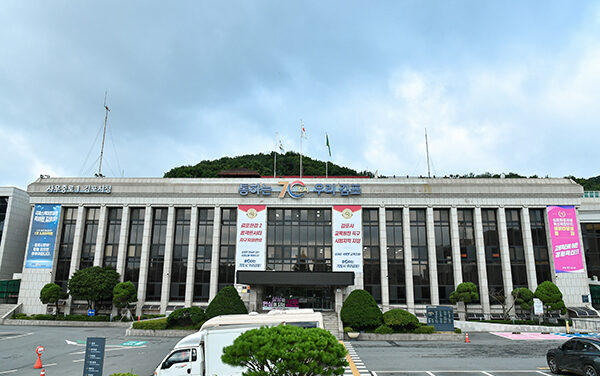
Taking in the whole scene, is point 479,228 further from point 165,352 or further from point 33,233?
point 33,233

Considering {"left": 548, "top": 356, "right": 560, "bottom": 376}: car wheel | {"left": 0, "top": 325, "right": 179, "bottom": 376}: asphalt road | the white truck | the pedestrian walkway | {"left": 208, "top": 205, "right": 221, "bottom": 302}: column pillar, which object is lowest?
{"left": 0, "top": 325, "right": 179, "bottom": 376}: asphalt road

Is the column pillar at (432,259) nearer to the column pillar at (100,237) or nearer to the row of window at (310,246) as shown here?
the row of window at (310,246)

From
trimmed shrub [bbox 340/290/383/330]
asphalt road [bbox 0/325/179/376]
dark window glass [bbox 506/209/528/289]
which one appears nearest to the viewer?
asphalt road [bbox 0/325/179/376]

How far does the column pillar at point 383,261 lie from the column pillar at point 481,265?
12394mm

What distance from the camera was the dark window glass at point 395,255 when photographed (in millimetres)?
50500

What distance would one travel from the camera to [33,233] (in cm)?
5297

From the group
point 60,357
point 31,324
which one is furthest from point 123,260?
point 60,357

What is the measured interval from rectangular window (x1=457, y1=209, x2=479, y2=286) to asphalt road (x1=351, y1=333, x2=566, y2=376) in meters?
14.7

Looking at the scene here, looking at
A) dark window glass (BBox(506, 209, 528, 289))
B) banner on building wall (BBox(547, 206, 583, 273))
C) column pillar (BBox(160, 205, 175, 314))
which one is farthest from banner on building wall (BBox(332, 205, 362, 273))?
banner on building wall (BBox(547, 206, 583, 273))

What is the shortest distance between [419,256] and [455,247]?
4983 millimetres

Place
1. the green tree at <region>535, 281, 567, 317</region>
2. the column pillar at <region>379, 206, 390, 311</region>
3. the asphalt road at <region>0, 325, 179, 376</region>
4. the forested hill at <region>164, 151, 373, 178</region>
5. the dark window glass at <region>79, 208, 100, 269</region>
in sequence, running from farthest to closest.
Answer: the forested hill at <region>164, 151, 373, 178</region>
the dark window glass at <region>79, 208, 100, 269</region>
the column pillar at <region>379, 206, 390, 311</region>
the green tree at <region>535, 281, 567, 317</region>
the asphalt road at <region>0, 325, 179, 376</region>

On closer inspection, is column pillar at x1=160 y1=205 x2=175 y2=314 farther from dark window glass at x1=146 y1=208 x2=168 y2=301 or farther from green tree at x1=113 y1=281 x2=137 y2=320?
green tree at x1=113 y1=281 x2=137 y2=320

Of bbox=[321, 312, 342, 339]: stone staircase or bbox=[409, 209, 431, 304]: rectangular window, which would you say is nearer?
bbox=[321, 312, 342, 339]: stone staircase

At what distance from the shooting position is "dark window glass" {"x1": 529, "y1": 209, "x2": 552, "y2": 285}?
163 feet
